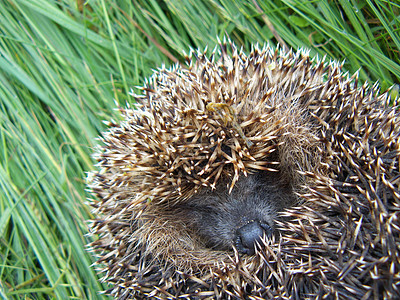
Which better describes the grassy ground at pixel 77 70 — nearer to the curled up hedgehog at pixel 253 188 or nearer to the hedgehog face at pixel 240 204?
the curled up hedgehog at pixel 253 188

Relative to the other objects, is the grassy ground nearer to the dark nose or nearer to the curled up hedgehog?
the curled up hedgehog

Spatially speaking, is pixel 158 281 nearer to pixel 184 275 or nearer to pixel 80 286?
pixel 184 275

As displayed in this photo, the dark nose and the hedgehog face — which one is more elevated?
the hedgehog face

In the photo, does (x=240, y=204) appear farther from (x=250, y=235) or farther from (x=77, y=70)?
(x=77, y=70)

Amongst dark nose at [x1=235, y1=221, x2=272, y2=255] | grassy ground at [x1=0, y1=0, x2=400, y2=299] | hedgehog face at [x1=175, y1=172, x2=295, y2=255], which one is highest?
grassy ground at [x1=0, y1=0, x2=400, y2=299]

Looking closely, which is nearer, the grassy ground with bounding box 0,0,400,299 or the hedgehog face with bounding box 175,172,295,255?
the hedgehog face with bounding box 175,172,295,255

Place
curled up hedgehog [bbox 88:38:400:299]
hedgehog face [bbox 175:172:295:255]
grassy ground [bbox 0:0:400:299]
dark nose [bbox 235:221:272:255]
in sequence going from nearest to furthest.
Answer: curled up hedgehog [bbox 88:38:400:299] → dark nose [bbox 235:221:272:255] → hedgehog face [bbox 175:172:295:255] → grassy ground [bbox 0:0:400:299]

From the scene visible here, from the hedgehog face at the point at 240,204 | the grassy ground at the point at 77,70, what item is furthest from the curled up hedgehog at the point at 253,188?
the grassy ground at the point at 77,70

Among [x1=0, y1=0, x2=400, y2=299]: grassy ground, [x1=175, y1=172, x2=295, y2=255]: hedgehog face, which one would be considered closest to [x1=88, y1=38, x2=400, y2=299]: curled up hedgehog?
[x1=175, y1=172, x2=295, y2=255]: hedgehog face
